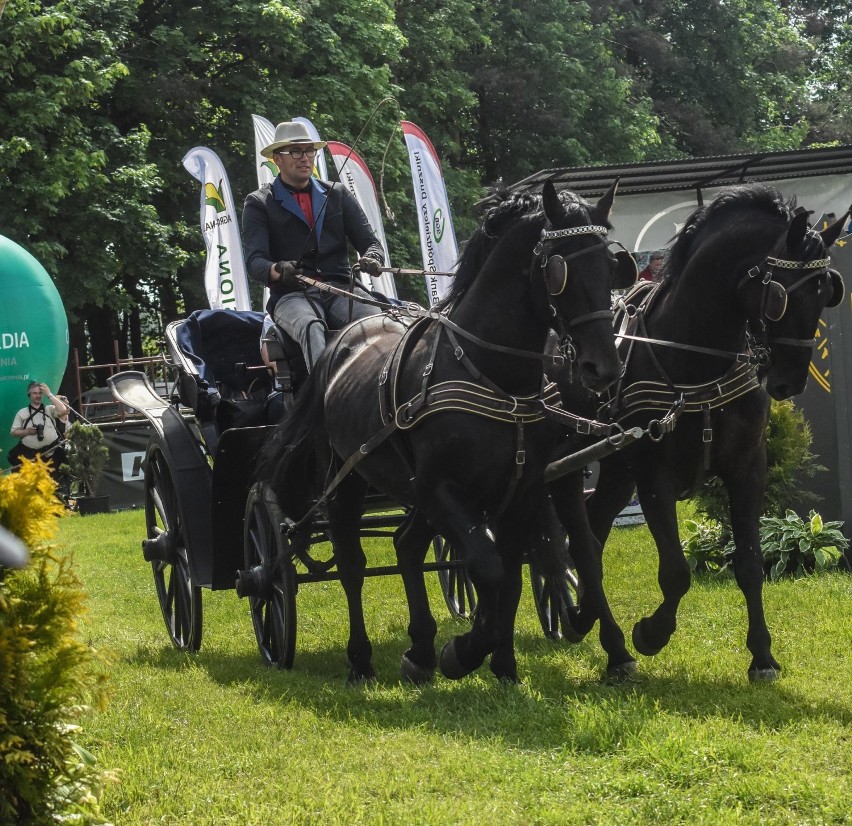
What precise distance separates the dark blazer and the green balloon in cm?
1141

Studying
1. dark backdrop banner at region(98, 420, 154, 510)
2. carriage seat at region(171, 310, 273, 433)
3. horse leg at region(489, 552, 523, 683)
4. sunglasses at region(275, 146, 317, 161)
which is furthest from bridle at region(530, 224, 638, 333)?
dark backdrop banner at region(98, 420, 154, 510)

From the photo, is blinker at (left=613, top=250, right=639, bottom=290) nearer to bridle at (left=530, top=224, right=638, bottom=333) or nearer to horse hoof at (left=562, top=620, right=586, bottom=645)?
bridle at (left=530, top=224, right=638, bottom=333)

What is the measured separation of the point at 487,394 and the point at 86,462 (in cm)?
1509

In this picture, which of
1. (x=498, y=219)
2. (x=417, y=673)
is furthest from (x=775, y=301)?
(x=417, y=673)

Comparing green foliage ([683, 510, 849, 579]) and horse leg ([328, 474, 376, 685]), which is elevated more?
horse leg ([328, 474, 376, 685])

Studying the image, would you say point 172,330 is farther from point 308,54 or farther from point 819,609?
point 308,54

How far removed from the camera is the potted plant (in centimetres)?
1941

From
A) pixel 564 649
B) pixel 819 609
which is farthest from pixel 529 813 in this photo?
pixel 819 609

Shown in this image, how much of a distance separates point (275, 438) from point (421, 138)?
12681mm

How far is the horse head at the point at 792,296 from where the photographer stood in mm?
5871

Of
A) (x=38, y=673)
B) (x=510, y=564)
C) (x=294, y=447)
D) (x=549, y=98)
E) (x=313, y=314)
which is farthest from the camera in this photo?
(x=549, y=98)

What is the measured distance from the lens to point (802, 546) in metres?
9.49

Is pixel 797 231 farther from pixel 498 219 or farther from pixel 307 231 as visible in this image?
pixel 307 231

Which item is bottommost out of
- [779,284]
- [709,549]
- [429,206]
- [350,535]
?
[709,549]
